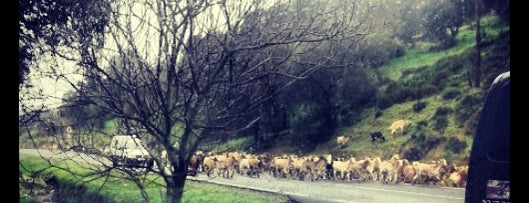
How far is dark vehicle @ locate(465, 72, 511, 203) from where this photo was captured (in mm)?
2738

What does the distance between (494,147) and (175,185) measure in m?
1.63

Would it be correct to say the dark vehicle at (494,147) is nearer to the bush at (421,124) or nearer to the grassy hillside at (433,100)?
the grassy hillside at (433,100)

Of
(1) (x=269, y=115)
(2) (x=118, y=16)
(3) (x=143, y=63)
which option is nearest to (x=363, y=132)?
(1) (x=269, y=115)

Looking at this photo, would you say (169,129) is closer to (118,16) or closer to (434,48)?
(118,16)

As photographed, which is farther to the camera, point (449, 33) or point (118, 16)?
point (118, 16)

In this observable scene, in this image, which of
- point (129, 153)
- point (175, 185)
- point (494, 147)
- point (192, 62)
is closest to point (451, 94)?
point (494, 147)

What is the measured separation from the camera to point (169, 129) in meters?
3.00

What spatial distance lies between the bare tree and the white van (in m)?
0.04

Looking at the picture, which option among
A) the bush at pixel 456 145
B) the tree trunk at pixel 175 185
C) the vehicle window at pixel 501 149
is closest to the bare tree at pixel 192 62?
the tree trunk at pixel 175 185

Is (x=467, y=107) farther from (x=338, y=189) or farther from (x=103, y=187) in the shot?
(x=103, y=187)

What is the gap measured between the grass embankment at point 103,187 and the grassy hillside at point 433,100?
2.59 feet

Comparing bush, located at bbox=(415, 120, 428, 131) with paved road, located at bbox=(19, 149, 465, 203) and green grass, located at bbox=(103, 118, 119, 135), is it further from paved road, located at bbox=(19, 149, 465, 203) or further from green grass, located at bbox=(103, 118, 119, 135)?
green grass, located at bbox=(103, 118, 119, 135)

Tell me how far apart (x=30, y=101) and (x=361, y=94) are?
5.76ft

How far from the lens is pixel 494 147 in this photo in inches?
108
